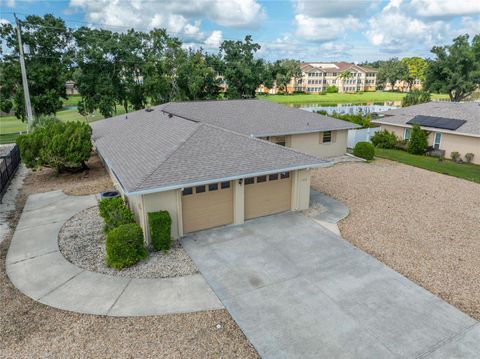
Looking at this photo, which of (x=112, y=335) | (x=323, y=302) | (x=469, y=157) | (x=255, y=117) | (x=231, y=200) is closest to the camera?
(x=112, y=335)

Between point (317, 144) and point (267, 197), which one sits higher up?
point (317, 144)

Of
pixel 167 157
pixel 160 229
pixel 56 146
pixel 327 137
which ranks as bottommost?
pixel 160 229

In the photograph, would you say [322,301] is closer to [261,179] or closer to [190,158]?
[261,179]

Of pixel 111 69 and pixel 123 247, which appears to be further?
pixel 111 69

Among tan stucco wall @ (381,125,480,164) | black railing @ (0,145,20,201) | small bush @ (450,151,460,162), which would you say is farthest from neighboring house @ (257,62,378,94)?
black railing @ (0,145,20,201)

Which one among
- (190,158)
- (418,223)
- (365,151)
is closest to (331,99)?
(365,151)

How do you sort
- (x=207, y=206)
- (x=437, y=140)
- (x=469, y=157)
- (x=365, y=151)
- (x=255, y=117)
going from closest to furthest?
(x=207, y=206) < (x=255, y=117) < (x=365, y=151) < (x=469, y=157) < (x=437, y=140)
